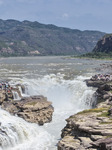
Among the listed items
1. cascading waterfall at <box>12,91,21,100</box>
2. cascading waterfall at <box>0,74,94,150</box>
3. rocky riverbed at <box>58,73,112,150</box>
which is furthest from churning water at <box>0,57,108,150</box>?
rocky riverbed at <box>58,73,112,150</box>

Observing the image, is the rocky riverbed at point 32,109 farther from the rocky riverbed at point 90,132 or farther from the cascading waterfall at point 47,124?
the rocky riverbed at point 90,132

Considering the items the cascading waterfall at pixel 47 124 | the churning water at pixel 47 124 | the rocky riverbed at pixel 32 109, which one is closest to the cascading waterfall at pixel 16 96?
the churning water at pixel 47 124

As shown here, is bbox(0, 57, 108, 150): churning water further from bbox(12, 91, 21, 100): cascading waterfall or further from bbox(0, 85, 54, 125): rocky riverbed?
bbox(0, 85, 54, 125): rocky riverbed

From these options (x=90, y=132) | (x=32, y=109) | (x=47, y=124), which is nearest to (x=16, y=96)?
(x=32, y=109)

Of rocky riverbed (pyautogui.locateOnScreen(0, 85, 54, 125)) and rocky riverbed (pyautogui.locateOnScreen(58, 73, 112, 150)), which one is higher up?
rocky riverbed (pyautogui.locateOnScreen(58, 73, 112, 150))

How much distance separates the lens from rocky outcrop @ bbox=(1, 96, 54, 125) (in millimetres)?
33781

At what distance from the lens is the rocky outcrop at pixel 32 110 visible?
111ft

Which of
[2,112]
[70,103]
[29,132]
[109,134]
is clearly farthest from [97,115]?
[70,103]

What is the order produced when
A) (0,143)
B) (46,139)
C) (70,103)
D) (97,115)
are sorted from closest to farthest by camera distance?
(97,115) < (0,143) < (46,139) < (70,103)

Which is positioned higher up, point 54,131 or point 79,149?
point 79,149

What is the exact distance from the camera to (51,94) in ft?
168

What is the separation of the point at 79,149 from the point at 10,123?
42.6 ft

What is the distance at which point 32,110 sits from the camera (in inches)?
1355

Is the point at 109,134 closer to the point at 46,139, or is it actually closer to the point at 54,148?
the point at 54,148
